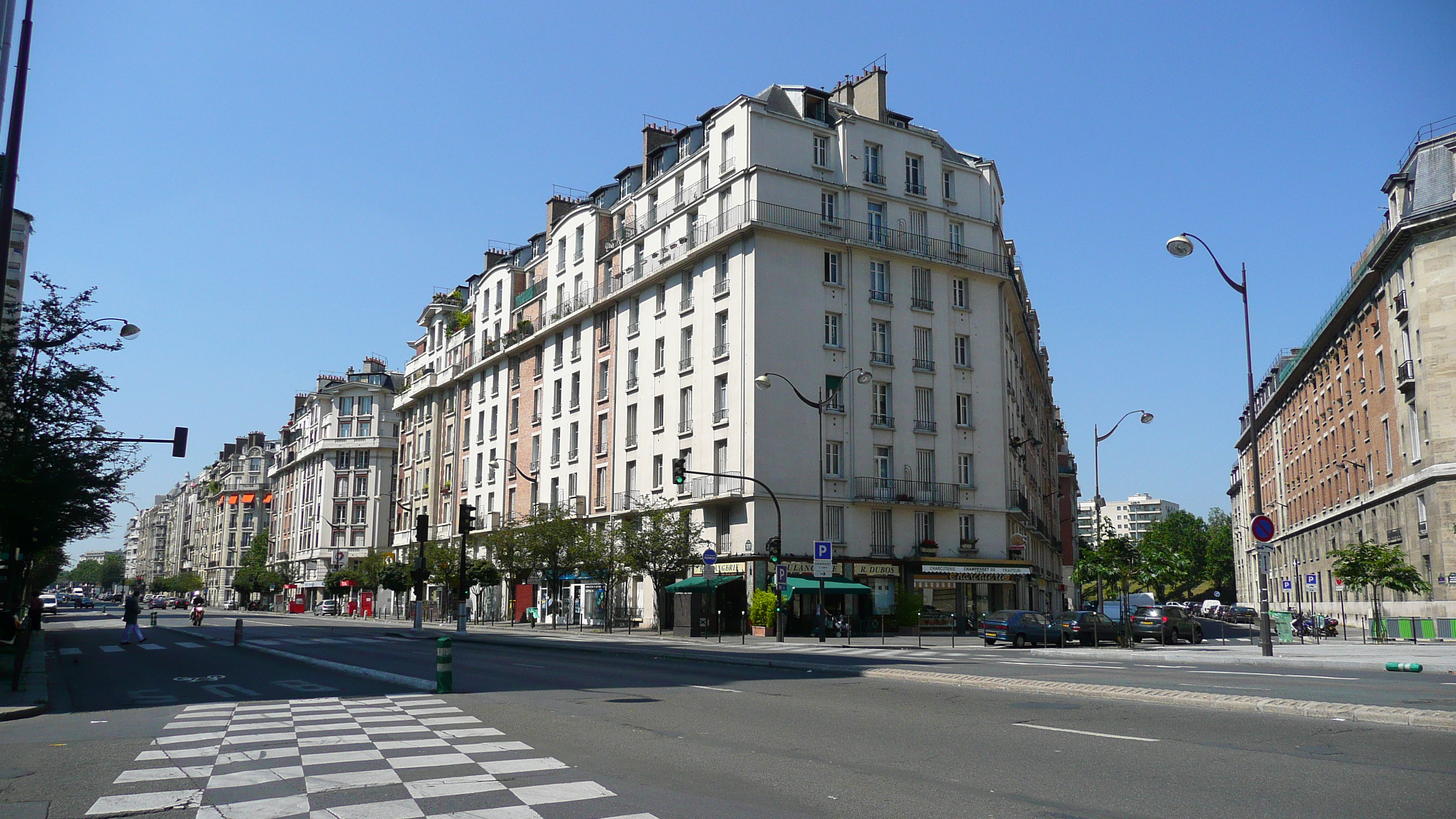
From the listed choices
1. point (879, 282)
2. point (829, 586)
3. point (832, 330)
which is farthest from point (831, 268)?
point (829, 586)

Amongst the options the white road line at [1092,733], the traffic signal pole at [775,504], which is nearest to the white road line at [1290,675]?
the white road line at [1092,733]

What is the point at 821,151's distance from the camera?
48000 mm

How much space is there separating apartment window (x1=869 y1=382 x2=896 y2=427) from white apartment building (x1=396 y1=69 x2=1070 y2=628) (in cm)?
8

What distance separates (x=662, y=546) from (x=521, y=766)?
35091 millimetres

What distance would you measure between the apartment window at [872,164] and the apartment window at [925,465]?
1312cm

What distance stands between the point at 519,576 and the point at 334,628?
397 inches

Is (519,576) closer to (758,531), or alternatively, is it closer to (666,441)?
(666,441)

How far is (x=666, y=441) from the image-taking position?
49.3 m

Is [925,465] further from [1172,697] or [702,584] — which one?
[1172,697]

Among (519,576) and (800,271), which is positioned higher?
(800,271)

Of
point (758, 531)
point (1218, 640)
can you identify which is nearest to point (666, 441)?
point (758, 531)

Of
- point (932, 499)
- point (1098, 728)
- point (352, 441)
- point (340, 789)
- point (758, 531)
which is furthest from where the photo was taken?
point (352, 441)

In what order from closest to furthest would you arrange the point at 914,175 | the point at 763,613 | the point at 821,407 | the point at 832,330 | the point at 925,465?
1. the point at 821,407
2. the point at 763,613
3. the point at 832,330
4. the point at 925,465
5. the point at 914,175

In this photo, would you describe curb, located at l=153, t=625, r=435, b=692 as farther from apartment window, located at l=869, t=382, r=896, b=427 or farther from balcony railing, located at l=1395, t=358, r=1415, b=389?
balcony railing, located at l=1395, t=358, r=1415, b=389
